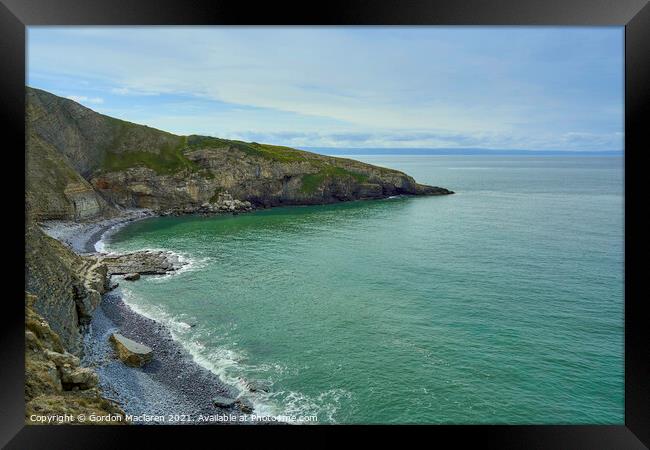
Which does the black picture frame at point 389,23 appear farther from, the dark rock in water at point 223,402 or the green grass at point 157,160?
the green grass at point 157,160

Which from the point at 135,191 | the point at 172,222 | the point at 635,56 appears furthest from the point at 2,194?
the point at 135,191

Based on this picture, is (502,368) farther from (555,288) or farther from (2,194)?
(2,194)

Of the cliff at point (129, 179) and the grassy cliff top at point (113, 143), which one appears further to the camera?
the grassy cliff top at point (113, 143)

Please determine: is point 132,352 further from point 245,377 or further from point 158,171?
point 158,171

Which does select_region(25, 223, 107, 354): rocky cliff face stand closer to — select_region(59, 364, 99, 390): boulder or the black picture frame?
select_region(59, 364, 99, 390): boulder

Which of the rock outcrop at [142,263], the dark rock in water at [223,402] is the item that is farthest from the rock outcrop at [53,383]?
the rock outcrop at [142,263]

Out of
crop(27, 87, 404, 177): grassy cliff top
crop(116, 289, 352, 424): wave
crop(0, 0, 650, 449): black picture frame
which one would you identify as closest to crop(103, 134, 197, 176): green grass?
crop(27, 87, 404, 177): grassy cliff top
